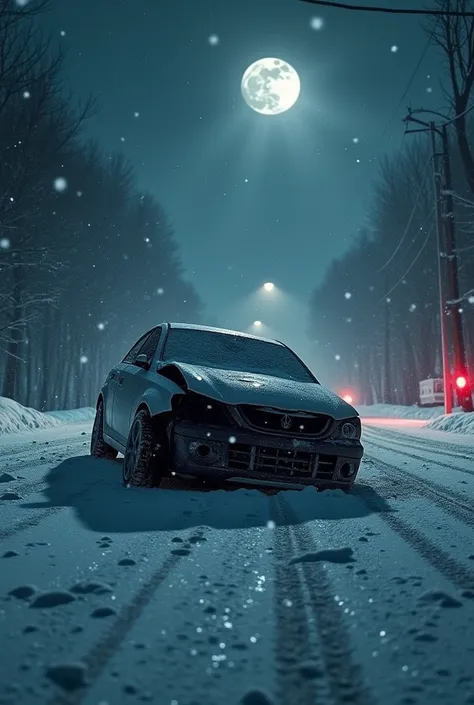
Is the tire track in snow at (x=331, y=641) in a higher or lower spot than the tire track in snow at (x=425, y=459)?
higher

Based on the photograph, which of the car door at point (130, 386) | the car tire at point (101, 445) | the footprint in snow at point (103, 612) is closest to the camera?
the footprint in snow at point (103, 612)

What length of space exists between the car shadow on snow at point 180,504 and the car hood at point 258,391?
0.65 meters

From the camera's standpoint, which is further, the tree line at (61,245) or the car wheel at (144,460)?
the tree line at (61,245)

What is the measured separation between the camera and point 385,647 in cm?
147

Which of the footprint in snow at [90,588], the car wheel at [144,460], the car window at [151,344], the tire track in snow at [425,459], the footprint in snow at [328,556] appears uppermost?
the car window at [151,344]

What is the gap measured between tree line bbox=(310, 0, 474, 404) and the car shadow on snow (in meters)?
14.2

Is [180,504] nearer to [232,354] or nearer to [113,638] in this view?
[113,638]

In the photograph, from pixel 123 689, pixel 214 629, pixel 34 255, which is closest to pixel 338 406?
pixel 214 629

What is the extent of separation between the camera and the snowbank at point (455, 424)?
521 inches

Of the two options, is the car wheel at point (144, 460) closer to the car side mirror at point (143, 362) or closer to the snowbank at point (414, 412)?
the car side mirror at point (143, 362)

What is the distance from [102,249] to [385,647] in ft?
91.5

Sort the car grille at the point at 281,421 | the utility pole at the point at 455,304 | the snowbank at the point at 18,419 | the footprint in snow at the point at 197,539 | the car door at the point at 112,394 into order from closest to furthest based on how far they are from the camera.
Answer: the footprint in snow at the point at 197,539, the car grille at the point at 281,421, the car door at the point at 112,394, the snowbank at the point at 18,419, the utility pole at the point at 455,304

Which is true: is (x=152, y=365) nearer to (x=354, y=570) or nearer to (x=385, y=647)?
(x=354, y=570)

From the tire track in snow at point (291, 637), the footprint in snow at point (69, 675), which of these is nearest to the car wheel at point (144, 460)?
the tire track in snow at point (291, 637)
